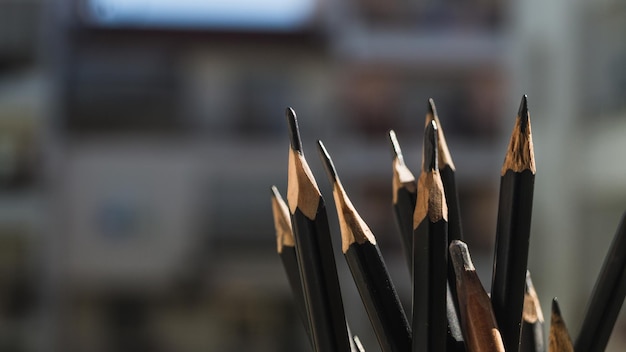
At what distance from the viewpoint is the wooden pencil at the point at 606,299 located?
1.93 feet

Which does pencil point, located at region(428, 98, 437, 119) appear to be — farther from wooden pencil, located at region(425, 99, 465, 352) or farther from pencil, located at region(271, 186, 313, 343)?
pencil, located at region(271, 186, 313, 343)

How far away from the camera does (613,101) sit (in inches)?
Answer: 189

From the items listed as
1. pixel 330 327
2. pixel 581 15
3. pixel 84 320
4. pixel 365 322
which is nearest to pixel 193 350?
pixel 84 320

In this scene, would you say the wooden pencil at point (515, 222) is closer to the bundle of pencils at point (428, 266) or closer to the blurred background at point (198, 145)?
the bundle of pencils at point (428, 266)

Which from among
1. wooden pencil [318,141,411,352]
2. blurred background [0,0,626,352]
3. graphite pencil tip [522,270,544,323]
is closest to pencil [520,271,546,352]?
graphite pencil tip [522,270,544,323]

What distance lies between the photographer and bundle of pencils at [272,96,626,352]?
53 cm

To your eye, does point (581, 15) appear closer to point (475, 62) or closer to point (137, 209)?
point (475, 62)

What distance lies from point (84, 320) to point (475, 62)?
10.9 ft

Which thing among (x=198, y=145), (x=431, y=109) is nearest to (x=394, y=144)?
(x=431, y=109)

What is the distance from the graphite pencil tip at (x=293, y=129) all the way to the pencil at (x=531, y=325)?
0.56ft

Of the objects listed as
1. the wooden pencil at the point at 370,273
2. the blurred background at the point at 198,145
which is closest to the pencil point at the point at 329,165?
the wooden pencil at the point at 370,273

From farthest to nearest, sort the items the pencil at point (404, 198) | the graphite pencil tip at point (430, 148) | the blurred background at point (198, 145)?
the blurred background at point (198, 145)
the pencil at point (404, 198)
the graphite pencil tip at point (430, 148)

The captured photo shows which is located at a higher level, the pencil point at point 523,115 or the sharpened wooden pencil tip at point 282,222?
the pencil point at point 523,115

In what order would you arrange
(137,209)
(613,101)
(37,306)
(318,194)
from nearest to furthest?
(318,194), (613,101), (37,306), (137,209)
